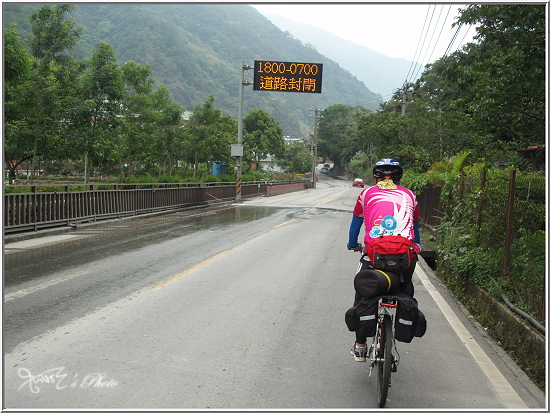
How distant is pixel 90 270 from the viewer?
8727mm

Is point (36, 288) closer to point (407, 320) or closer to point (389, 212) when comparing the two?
point (389, 212)

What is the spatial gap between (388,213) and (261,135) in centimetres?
6749

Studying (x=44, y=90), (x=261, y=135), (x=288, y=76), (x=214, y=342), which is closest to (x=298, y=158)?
(x=261, y=135)

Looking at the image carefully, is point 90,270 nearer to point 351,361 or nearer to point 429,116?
point 351,361

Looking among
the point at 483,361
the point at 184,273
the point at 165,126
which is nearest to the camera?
the point at 483,361

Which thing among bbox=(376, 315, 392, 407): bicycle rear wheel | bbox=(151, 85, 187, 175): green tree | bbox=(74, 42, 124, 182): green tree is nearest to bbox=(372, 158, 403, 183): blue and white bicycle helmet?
bbox=(376, 315, 392, 407): bicycle rear wheel

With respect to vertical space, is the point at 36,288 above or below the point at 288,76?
below

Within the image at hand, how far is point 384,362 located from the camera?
402 centimetres

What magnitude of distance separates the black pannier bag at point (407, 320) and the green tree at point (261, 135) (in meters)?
64.0

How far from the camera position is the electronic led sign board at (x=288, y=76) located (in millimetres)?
23531

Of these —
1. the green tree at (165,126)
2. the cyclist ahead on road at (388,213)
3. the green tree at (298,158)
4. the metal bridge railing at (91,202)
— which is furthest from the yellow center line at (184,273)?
the green tree at (298,158)

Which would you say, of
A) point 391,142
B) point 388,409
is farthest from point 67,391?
point 391,142

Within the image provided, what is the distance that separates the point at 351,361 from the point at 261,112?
77438 mm

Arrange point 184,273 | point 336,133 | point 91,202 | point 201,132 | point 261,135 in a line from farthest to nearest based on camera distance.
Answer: point 336,133 → point 261,135 → point 201,132 → point 91,202 → point 184,273
